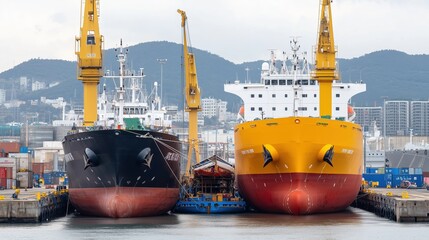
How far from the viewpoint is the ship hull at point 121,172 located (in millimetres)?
49844

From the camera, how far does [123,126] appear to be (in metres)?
53.9

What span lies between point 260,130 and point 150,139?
5791 millimetres

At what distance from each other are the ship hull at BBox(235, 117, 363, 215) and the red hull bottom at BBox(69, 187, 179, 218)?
4860 mm

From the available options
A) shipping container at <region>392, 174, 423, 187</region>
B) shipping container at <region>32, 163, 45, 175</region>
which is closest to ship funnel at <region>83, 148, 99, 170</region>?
shipping container at <region>392, 174, 423, 187</region>

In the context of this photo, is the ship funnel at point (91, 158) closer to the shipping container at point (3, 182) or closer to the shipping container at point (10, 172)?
the shipping container at point (3, 182)

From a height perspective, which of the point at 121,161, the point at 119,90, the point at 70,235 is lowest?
the point at 70,235

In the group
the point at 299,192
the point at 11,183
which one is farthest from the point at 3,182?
the point at 299,192

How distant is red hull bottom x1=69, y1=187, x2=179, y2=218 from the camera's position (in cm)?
5000

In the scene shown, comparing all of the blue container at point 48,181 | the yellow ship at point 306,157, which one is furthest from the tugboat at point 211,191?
the blue container at point 48,181

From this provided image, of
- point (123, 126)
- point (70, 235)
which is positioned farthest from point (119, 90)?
point (70, 235)

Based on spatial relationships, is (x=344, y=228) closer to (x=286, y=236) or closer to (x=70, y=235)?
(x=286, y=236)

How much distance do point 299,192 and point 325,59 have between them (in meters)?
11.6

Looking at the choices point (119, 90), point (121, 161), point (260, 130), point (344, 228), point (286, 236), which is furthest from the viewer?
point (119, 90)

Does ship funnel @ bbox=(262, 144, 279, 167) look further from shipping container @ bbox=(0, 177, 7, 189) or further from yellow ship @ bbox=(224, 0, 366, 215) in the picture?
shipping container @ bbox=(0, 177, 7, 189)
